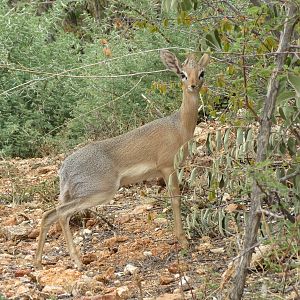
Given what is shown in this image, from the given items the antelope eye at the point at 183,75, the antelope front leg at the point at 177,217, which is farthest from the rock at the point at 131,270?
the antelope eye at the point at 183,75

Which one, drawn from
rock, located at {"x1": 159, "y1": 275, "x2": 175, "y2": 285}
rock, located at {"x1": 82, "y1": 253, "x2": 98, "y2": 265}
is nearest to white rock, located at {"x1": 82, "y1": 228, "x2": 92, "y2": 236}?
rock, located at {"x1": 82, "y1": 253, "x2": 98, "y2": 265}

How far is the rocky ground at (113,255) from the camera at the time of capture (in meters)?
4.90

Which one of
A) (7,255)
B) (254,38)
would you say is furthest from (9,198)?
(254,38)

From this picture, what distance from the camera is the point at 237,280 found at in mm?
3787

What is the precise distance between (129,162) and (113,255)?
74 cm

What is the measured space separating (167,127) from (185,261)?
1.37 meters

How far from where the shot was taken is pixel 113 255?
245 inches

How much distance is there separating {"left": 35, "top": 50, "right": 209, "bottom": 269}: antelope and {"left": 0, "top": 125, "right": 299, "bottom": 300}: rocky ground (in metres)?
0.21

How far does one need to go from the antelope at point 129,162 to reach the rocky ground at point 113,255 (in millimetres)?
214

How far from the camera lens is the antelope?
6348mm

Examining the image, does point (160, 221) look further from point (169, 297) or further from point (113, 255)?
point (169, 297)

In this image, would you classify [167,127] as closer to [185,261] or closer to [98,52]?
[185,261]

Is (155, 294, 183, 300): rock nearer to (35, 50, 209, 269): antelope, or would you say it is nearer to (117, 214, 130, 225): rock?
(35, 50, 209, 269): antelope

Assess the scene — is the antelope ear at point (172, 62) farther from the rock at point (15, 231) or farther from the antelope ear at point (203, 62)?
the rock at point (15, 231)
